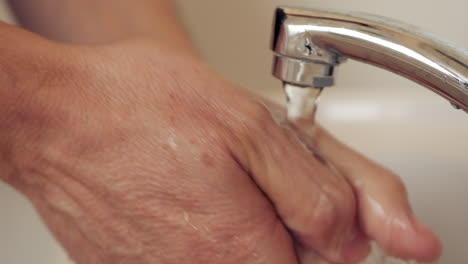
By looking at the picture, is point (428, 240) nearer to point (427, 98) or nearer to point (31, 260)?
point (427, 98)

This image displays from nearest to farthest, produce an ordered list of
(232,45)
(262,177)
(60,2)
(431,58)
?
(431,58) < (262,177) < (60,2) < (232,45)

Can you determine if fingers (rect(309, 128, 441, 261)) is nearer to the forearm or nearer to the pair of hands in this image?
the pair of hands

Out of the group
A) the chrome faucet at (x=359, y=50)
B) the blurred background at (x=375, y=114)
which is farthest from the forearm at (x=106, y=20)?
the chrome faucet at (x=359, y=50)

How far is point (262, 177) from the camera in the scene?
31cm

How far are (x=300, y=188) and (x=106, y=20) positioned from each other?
28cm

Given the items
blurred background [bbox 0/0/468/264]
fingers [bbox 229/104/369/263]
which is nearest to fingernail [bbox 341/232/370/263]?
fingers [bbox 229/104/369/263]

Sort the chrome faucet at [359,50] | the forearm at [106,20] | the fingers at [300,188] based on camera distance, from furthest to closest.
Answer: the forearm at [106,20] < the fingers at [300,188] < the chrome faucet at [359,50]

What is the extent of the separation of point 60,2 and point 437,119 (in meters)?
0.44

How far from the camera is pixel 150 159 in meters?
0.29

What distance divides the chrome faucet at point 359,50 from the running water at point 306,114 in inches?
0.5

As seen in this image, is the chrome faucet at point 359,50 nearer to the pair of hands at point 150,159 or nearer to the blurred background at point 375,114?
the pair of hands at point 150,159

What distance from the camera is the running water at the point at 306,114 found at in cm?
29

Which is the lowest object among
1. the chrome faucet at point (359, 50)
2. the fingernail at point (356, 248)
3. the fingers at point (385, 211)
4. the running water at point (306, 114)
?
the fingernail at point (356, 248)

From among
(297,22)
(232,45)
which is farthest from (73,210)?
(232,45)
